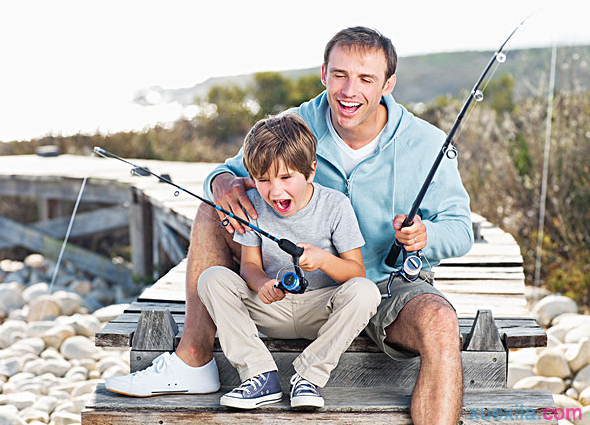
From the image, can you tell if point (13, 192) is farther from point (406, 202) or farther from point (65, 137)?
point (406, 202)

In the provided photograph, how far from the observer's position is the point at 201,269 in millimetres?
2781

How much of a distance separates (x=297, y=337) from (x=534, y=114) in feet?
16.3

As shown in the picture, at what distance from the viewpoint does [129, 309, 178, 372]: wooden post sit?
8.92 ft

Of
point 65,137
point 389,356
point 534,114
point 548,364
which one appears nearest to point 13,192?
point 65,137

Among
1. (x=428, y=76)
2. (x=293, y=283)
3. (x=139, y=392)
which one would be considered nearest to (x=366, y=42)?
(x=293, y=283)

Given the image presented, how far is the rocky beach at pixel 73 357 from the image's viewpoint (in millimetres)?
4020

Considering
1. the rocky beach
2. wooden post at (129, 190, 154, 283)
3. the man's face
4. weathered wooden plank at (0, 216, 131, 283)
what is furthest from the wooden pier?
weathered wooden plank at (0, 216, 131, 283)

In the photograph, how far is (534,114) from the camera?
22.9 feet

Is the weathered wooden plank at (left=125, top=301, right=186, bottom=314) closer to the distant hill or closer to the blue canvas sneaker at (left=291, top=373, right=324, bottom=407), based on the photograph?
the blue canvas sneaker at (left=291, top=373, right=324, bottom=407)

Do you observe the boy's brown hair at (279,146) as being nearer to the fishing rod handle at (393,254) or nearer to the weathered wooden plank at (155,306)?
the fishing rod handle at (393,254)

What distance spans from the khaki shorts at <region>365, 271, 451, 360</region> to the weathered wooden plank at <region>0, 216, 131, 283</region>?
509cm

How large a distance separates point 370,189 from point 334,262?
46 centimetres

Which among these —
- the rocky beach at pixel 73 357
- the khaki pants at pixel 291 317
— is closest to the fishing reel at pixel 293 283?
the khaki pants at pixel 291 317

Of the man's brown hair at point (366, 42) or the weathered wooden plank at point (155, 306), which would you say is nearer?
the man's brown hair at point (366, 42)
